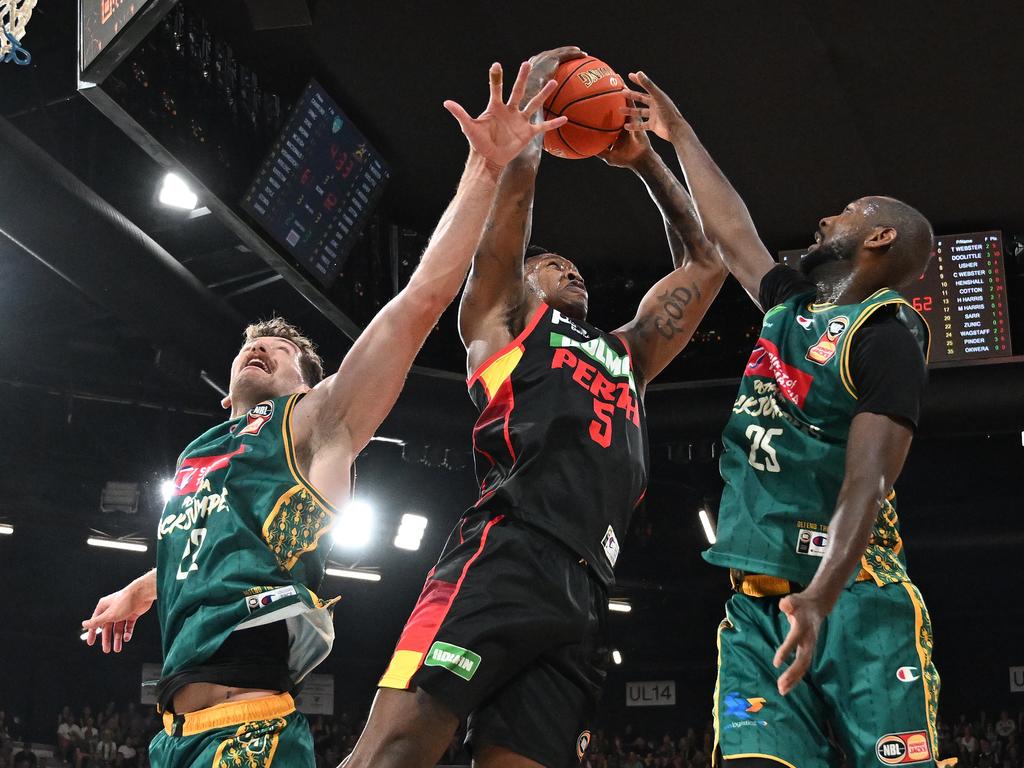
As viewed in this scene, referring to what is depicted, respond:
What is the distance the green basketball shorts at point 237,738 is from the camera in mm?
2846

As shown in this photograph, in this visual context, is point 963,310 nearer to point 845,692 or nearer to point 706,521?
point 706,521

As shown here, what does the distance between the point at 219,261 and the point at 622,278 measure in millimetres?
3549

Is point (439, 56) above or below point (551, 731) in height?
above

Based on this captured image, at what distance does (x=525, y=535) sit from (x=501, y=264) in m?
0.85

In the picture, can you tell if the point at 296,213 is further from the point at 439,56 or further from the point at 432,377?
the point at 432,377

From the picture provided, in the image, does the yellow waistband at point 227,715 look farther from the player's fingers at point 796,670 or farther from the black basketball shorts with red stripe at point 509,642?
the player's fingers at point 796,670

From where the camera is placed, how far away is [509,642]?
2721mm

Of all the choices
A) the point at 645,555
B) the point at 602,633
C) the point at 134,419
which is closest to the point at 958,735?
the point at 645,555

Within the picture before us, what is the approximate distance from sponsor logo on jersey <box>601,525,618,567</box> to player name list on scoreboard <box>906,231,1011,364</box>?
20.9 feet

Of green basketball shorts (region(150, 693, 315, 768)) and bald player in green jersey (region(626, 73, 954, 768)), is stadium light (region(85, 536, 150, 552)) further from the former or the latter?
bald player in green jersey (region(626, 73, 954, 768))

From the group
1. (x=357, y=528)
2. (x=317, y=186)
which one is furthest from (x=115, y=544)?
(x=317, y=186)

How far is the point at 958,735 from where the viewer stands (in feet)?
50.4

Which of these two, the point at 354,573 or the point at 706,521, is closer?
the point at 706,521

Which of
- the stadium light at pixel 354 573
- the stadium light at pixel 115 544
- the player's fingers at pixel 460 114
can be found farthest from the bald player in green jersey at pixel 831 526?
the stadium light at pixel 354 573
